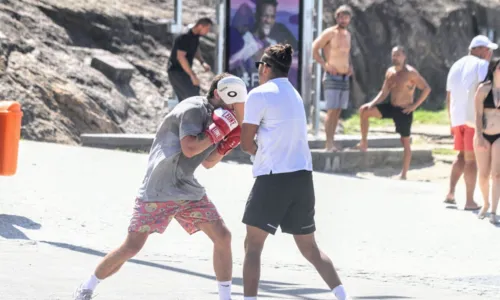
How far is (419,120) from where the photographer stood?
23125 mm

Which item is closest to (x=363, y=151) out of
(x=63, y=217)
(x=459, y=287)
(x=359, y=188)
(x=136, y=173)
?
(x=359, y=188)

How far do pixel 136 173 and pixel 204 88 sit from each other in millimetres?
6285

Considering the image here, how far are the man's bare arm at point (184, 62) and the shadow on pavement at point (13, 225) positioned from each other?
510 centimetres

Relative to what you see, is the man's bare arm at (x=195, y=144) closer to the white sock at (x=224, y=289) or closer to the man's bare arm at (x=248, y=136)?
A: the man's bare arm at (x=248, y=136)

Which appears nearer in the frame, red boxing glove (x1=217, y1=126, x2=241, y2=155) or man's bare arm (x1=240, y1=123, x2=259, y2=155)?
man's bare arm (x1=240, y1=123, x2=259, y2=155)

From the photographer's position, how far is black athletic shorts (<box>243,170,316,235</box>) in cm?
671

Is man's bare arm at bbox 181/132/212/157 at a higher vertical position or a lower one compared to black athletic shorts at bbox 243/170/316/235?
higher

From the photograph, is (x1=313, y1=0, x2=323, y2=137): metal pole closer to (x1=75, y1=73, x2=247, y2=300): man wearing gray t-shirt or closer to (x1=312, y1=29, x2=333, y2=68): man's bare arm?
(x1=312, y1=29, x2=333, y2=68): man's bare arm

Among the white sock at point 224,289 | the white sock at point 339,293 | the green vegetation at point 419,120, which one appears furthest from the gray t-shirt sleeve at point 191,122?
the green vegetation at point 419,120

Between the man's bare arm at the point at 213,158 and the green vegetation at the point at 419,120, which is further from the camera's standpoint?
the green vegetation at the point at 419,120

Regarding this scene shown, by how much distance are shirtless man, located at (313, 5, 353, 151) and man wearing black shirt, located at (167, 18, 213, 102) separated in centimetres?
148

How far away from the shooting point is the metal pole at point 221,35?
639 inches

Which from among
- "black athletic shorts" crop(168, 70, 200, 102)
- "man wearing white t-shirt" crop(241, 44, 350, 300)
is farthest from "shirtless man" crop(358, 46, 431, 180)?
"man wearing white t-shirt" crop(241, 44, 350, 300)

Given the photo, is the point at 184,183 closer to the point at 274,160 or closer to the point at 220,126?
the point at 220,126
